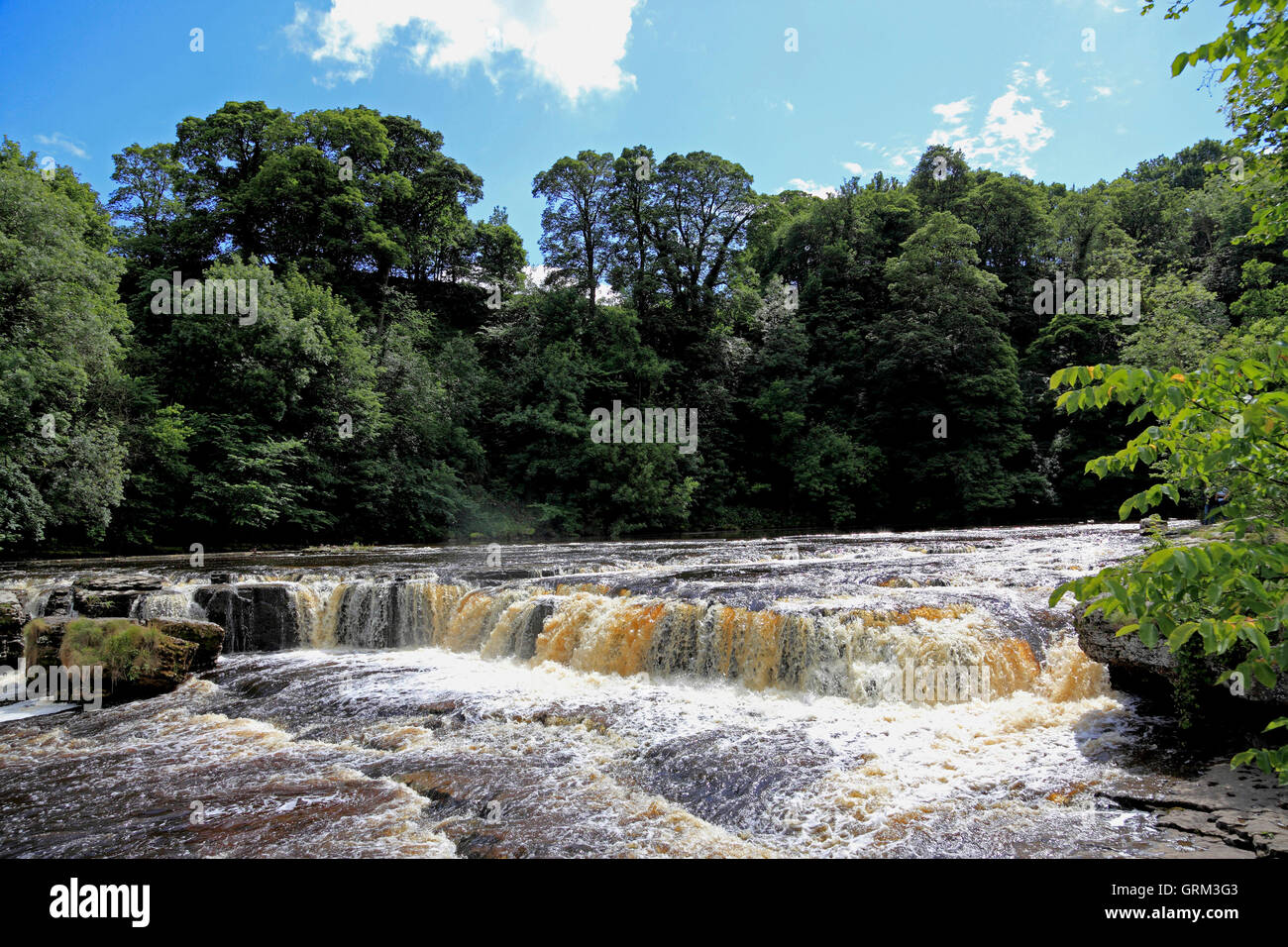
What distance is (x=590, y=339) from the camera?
2981cm

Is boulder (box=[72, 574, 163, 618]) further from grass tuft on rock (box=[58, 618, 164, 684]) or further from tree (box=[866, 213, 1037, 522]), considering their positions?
tree (box=[866, 213, 1037, 522])

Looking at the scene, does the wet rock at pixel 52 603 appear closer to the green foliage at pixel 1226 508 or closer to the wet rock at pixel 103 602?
the wet rock at pixel 103 602

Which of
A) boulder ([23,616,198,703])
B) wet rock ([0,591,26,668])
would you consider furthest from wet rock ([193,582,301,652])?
boulder ([23,616,198,703])

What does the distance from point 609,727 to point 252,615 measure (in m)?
7.64

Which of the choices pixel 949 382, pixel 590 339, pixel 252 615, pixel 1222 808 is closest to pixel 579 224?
pixel 590 339

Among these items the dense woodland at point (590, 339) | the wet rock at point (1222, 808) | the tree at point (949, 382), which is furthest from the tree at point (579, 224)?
the wet rock at point (1222, 808)

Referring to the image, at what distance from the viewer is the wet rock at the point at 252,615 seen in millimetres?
10875

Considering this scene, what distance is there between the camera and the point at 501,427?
28.0m

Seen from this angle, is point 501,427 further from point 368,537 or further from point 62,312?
point 62,312

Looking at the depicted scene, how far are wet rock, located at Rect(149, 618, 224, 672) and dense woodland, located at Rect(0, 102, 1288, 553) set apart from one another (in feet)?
38.8

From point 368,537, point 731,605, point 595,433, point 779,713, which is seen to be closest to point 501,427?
point 595,433

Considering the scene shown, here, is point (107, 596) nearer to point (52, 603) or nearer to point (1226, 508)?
point (52, 603)

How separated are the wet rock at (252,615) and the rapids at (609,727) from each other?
4cm
